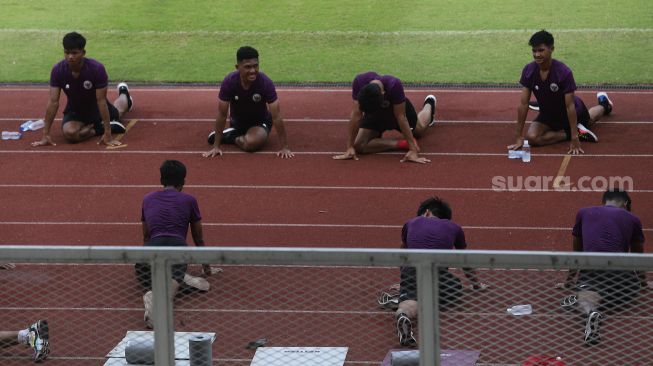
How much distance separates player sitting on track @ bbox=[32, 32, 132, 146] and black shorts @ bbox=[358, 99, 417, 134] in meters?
3.00

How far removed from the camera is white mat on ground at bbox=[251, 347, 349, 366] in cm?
642

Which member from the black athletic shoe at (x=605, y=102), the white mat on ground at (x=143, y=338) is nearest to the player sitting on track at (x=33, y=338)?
the white mat on ground at (x=143, y=338)

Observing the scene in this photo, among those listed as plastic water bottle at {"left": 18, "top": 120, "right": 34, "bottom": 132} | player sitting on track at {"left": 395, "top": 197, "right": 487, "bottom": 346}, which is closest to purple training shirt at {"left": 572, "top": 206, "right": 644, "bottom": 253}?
player sitting on track at {"left": 395, "top": 197, "right": 487, "bottom": 346}

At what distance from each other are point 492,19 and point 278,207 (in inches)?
367

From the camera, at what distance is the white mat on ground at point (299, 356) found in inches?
253

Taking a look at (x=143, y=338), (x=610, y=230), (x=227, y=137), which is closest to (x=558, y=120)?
(x=227, y=137)

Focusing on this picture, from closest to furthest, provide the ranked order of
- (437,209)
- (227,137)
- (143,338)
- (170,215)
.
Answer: (143,338) < (437,209) < (170,215) < (227,137)

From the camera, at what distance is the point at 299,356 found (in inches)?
258

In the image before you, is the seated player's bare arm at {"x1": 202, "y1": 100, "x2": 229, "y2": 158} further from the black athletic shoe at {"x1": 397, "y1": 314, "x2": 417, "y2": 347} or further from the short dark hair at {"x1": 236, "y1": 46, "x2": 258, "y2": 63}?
the black athletic shoe at {"x1": 397, "y1": 314, "x2": 417, "y2": 347}

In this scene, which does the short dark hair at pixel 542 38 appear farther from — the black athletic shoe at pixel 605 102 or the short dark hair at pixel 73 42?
the short dark hair at pixel 73 42

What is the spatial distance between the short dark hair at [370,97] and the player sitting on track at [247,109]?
105 cm

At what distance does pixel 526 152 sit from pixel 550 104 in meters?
0.62

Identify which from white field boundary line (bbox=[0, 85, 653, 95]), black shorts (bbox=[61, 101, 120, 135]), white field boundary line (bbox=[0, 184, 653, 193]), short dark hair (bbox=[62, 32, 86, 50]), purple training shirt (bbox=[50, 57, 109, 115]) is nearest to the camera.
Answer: white field boundary line (bbox=[0, 184, 653, 193])

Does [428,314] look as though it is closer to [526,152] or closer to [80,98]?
[526,152]
